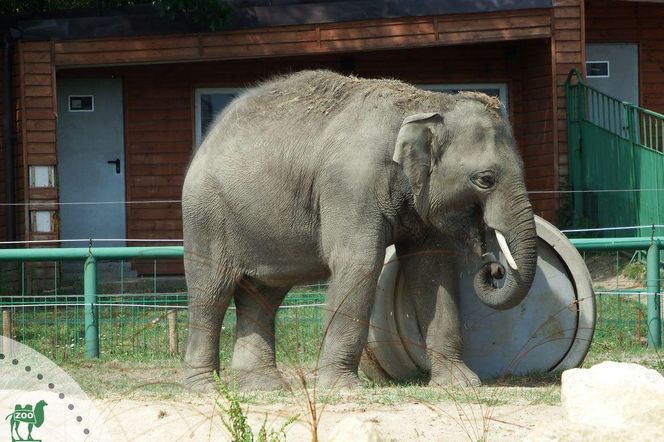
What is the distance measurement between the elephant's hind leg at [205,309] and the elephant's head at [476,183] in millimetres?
1776

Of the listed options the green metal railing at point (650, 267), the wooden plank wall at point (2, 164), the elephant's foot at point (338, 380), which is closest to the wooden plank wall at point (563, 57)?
the green metal railing at point (650, 267)

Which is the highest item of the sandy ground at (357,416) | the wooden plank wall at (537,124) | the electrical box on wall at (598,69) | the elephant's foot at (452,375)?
the electrical box on wall at (598,69)

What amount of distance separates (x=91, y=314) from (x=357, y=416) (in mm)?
5589

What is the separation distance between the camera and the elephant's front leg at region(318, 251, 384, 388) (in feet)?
30.7

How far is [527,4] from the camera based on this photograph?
19.1m

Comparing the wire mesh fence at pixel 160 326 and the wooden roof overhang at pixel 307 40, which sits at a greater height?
the wooden roof overhang at pixel 307 40

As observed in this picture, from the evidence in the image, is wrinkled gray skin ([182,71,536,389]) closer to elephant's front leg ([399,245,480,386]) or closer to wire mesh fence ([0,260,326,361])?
elephant's front leg ([399,245,480,386])

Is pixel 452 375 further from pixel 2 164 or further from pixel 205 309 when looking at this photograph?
pixel 2 164

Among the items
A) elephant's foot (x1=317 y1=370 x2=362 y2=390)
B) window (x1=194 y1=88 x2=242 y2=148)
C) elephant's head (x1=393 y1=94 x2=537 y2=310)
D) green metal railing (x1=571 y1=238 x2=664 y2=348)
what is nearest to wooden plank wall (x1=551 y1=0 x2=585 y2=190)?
window (x1=194 y1=88 x2=242 y2=148)

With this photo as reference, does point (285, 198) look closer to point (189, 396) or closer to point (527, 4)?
point (189, 396)

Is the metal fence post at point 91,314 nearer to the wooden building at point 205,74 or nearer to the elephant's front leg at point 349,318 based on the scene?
the elephant's front leg at point 349,318

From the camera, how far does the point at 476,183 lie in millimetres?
9555

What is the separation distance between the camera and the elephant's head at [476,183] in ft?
31.0

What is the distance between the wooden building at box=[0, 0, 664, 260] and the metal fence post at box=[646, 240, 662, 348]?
610 cm
